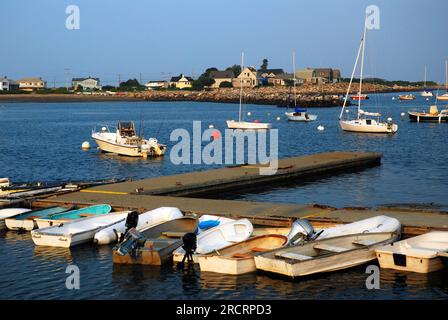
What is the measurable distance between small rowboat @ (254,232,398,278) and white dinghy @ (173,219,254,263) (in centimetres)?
185

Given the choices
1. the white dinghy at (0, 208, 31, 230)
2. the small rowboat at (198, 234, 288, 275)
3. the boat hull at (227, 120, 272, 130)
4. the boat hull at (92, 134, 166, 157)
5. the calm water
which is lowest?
the calm water

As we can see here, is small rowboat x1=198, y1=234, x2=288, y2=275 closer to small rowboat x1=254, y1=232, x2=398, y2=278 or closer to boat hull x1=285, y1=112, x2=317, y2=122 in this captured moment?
small rowboat x1=254, y1=232, x2=398, y2=278

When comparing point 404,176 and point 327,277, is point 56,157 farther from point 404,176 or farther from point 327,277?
point 327,277

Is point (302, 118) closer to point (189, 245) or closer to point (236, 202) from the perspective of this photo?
point (236, 202)

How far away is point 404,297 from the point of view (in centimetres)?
1614

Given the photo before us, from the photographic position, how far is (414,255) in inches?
690

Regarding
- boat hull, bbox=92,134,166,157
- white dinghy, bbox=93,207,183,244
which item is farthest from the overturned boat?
white dinghy, bbox=93,207,183,244

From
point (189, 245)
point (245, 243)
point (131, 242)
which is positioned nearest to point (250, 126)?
point (245, 243)

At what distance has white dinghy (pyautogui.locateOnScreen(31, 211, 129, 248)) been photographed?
66.8ft

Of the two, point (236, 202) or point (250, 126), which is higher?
point (250, 126)

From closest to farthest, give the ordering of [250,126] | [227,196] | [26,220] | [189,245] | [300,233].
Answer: [189,245]
[300,233]
[26,220]
[227,196]
[250,126]

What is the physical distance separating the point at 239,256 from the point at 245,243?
0.71 meters

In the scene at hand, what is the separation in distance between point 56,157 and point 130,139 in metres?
7.80
